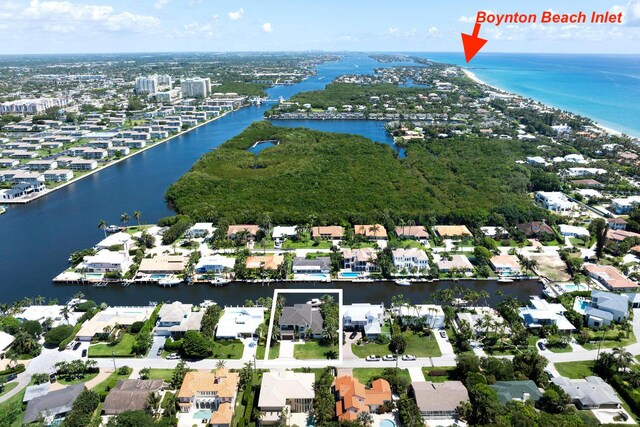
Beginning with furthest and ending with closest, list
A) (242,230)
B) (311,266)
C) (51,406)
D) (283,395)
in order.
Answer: (242,230)
(311,266)
(283,395)
(51,406)

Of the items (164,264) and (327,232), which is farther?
(327,232)

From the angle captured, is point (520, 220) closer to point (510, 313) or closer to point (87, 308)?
point (510, 313)

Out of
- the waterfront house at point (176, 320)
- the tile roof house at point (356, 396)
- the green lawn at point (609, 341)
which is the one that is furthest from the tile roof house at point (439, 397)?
the waterfront house at point (176, 320)

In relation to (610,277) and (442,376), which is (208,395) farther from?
(610,277)

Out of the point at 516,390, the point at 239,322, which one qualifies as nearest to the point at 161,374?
the point at 239,322

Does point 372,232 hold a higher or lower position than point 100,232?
higher

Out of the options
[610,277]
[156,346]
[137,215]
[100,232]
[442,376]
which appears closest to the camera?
[442,376]

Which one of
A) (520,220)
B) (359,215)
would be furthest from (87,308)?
(520,220)
